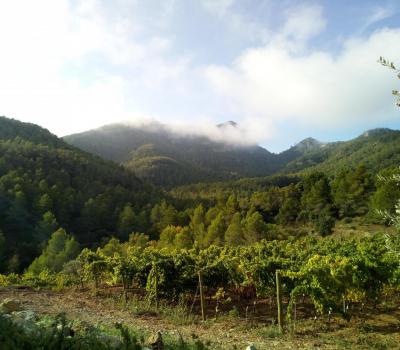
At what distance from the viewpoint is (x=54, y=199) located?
59500 mm

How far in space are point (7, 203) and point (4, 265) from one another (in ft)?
52.1

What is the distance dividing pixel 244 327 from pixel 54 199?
55.0 metres

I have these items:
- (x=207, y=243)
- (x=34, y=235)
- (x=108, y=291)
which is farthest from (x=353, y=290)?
(x=34, y=235)

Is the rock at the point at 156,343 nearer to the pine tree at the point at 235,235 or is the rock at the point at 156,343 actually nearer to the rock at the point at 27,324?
the rock at the point at 27,324

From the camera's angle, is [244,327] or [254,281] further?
[254,281]

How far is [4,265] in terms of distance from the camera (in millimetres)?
37656

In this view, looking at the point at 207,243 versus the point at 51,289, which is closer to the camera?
the point at 51,289

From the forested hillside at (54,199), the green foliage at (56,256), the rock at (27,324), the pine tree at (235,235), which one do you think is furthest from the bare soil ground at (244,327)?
the forested hillside at (54,199)

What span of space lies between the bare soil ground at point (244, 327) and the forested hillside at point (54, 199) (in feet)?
89.6

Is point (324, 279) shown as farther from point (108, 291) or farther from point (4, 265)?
point (4, 265)

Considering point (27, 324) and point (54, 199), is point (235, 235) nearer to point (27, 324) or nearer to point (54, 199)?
point (27, 324)

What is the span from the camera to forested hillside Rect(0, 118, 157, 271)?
153 ft

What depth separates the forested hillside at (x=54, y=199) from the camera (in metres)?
46.8

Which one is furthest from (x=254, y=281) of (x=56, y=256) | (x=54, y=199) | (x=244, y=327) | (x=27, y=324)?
(x=54, y=199)
